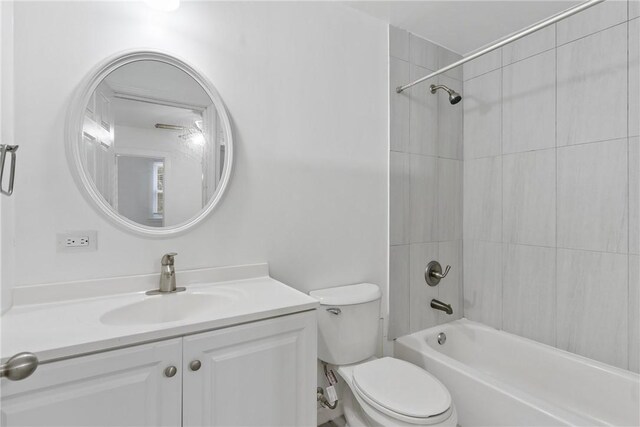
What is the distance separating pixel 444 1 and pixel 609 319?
1.88 meters

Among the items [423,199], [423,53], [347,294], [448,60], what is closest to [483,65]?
[448,60]

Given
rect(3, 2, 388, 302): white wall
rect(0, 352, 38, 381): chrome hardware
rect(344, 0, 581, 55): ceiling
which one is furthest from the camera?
rect(344, 0, 581, 55): ceiling

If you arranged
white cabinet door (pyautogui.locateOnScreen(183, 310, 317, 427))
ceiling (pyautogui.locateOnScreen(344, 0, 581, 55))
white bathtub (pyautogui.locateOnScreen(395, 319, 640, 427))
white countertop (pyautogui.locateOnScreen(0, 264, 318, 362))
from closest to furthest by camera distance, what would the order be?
white countertop (pyautogui.locateOnScreen(0, 264, 318, 362))
white cabinet door (pyautogui.locateOnScreen(183, 310, 317, 427))
white bathtub (pyautogui.locateOnScreen(395, 319, 640, 427))
ceiling (pyautogui.locateOnScreen(344, 0, 581, 55))

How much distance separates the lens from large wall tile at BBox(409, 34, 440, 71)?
2098mm

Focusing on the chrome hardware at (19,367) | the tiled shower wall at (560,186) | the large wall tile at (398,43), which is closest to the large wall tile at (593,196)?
the tiled shower wall at (560,186)

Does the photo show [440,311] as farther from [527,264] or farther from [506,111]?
[506,111]

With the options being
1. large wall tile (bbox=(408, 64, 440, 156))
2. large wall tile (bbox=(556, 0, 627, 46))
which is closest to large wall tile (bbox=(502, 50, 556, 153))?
large wall tile (bbox=(556, 0, 627, 46))

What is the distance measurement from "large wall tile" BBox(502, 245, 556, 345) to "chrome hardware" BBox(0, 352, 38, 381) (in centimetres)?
230

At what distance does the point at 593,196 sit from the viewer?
173 centimetres

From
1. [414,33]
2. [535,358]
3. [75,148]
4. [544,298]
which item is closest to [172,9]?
[75,148]

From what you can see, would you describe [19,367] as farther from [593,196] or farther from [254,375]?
[593,196]

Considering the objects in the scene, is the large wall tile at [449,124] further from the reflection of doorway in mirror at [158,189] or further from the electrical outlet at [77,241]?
the electrical outlet at [77,241]

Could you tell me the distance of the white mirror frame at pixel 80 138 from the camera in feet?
3.88

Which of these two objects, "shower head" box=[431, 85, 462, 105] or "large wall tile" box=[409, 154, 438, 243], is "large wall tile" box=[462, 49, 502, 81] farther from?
"large wall tile" box=[409, 154, 438, 243]
